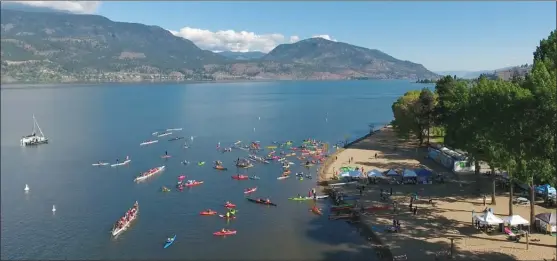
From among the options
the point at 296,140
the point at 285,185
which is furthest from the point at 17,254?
the point at 296,140

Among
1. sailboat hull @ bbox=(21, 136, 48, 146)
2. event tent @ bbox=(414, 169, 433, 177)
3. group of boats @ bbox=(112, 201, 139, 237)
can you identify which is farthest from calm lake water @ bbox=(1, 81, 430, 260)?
event tent @ bbox=(414, 169, 433, 177)

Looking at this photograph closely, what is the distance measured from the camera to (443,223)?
38531 mm

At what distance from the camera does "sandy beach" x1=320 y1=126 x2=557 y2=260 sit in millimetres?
31562

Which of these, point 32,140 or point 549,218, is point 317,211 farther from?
point 32,140

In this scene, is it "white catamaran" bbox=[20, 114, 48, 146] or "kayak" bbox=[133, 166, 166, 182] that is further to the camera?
"white catamaran" bbox=[20, 114, 48, 146]

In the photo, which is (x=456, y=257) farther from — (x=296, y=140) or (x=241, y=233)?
(x=296, y=140)

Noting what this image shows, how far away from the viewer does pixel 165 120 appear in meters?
145

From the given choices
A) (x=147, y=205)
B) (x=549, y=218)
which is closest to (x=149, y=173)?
(x=147, y=205)

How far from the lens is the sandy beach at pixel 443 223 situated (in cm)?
3156

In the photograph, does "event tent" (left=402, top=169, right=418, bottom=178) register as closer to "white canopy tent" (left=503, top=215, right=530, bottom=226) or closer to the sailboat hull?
"white canopy tent" (left=503, top=215, right=530, bottom=226)

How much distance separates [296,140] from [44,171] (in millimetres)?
52176

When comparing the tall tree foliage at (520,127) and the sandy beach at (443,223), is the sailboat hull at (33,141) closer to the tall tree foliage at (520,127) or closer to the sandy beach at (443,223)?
the sandy beach at (443,223)

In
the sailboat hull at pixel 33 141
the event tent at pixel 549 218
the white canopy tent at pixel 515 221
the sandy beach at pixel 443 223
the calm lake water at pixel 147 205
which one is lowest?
the calm lake water at pixel 147 205

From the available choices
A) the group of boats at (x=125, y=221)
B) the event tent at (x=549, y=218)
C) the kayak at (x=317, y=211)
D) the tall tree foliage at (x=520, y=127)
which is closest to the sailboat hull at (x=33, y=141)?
the group of boats at (x=125, y=221)
